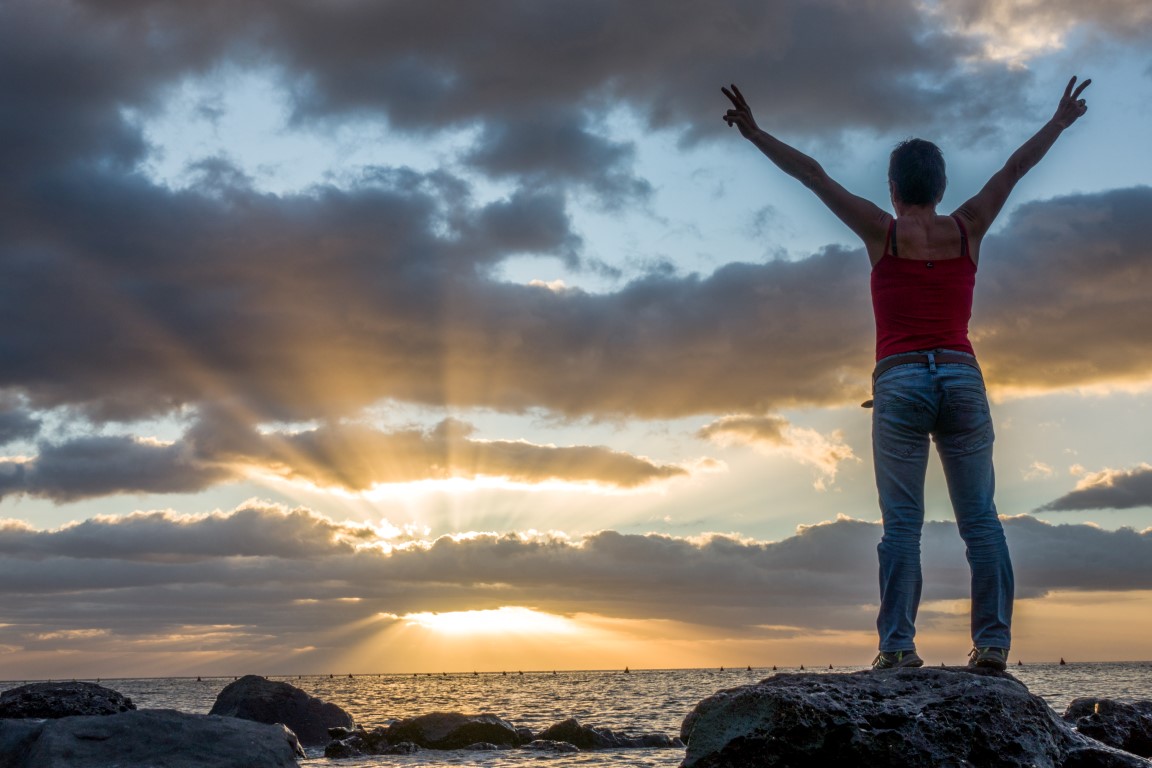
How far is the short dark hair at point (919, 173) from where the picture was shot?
6.77 meters

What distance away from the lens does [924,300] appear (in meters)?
6.57

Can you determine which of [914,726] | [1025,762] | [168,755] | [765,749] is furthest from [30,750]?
[1025,762]

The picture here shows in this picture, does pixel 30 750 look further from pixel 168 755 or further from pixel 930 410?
pixel 930 410

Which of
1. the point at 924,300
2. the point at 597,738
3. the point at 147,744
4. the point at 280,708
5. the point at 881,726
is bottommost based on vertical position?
the point at 597,738

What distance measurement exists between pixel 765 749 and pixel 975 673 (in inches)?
63.7

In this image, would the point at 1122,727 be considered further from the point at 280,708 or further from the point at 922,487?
the point at 280,708

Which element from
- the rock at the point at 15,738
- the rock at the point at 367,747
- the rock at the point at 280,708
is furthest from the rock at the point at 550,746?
the rock at the point at 15,738

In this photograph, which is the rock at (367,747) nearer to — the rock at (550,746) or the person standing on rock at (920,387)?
the rock at (550,746)

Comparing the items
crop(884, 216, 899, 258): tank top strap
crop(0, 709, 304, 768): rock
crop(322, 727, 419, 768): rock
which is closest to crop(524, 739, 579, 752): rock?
crop(322, 727, 419, 768): rock

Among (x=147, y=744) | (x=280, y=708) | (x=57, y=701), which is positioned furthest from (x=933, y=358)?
(x=280, y=708)

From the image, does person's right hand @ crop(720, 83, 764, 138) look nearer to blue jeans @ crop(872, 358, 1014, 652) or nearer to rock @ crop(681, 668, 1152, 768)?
blue jeans @ crop(872, 358, 1014, 652)

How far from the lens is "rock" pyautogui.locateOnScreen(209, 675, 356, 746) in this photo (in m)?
21.1

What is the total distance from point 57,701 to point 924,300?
47.7 feet

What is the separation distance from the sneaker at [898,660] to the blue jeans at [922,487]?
38 millimetres
